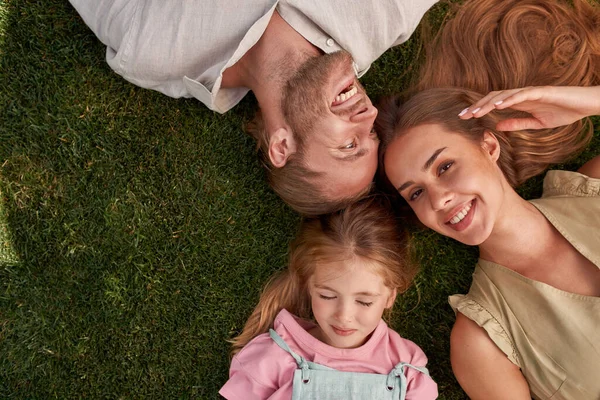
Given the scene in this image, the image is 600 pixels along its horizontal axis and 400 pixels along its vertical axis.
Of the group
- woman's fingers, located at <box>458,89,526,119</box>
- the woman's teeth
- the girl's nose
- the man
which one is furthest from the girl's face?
woman's fingers, located at <box>458,89,526,119</box>

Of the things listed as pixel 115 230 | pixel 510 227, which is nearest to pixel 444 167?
pixel 510 227

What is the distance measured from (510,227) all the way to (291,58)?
64.1 inches

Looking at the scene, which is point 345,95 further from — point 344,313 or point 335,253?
point 344,313

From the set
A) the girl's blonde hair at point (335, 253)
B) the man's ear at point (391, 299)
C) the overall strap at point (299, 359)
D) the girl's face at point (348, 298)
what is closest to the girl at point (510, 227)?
the girl's blonde hair at point (335, 253)

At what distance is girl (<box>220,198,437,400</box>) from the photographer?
10.7 ft

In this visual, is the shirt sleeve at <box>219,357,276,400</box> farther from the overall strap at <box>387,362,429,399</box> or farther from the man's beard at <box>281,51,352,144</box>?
the man's beard at <box>281,51,352,144</box>

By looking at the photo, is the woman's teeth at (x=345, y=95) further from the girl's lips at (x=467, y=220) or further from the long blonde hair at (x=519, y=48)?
the girl's lips at (x=467, y=220)

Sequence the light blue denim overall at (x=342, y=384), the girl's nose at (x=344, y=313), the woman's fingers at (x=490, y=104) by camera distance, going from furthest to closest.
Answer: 1. the light blue denim overall at (x=342, y=384)
2. the girl's nose at (x=344, y=313)
3. the woman's fingers at (x=490, y=104)

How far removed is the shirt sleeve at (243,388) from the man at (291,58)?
3.64 feet

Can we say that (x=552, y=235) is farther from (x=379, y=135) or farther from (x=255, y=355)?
(x=255, y=355)

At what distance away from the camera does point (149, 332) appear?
3691mm

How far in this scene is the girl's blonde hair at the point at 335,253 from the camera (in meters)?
3.33

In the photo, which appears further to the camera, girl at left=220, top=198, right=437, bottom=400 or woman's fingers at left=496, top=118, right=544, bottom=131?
girl at left=220, top=198, right=437, bottom=400

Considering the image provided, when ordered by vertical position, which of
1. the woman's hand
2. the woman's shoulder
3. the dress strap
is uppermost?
the woman's hand
